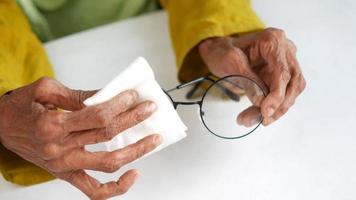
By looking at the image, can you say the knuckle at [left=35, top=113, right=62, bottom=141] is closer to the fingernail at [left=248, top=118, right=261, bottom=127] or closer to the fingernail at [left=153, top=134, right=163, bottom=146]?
the fingernail at [left=153, top=134, right=163, bottom=146]

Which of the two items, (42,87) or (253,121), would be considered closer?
(42,87)

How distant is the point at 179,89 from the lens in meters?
0.66

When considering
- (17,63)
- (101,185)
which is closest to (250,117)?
(101,185)

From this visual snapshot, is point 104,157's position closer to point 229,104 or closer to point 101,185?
point 101,185

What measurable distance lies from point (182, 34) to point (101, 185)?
27 cm

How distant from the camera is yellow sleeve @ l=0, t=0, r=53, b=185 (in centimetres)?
58

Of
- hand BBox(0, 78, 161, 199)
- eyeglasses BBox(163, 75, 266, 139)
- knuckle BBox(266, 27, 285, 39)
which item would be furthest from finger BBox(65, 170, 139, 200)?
knuckle BBox(266, 27, 285, 39)

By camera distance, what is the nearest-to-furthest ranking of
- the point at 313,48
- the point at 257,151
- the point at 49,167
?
the point at 49,167, the point at 257,151, the point at 313,48

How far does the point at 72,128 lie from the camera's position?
1.50 ft

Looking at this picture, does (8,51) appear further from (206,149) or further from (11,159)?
(206,149)

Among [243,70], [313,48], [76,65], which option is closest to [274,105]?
[243,70]

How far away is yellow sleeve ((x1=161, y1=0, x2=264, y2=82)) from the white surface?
0.11ft

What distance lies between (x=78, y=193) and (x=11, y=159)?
10cm

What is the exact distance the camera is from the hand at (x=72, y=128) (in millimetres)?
455
